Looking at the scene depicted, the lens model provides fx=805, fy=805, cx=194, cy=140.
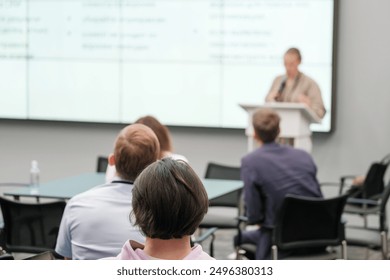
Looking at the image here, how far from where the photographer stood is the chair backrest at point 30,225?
468 cm

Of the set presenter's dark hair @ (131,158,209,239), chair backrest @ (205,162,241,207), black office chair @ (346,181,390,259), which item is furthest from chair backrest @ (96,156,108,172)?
presenter's dark hair @ (131,158,209,239)

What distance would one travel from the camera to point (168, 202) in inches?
79.9

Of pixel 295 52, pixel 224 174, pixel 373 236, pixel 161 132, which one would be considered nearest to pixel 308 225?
pixel 373 236

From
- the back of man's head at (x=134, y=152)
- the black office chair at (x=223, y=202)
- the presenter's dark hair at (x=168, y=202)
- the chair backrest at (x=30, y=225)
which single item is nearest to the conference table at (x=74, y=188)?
the black office chair at (x=223, y=202)

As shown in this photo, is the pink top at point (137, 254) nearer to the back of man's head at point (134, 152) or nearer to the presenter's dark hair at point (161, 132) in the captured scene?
the back of man's head at point (134, 152)

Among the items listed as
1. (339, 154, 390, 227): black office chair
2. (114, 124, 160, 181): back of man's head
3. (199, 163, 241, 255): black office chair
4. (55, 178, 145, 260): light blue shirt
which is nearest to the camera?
(55, 178, 145, 260): light blue shirt

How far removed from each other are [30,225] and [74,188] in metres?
0.95

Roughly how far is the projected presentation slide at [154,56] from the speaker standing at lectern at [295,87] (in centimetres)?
31

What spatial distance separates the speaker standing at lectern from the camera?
24.3 ft

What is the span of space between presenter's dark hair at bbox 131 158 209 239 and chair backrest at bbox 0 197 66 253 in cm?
268

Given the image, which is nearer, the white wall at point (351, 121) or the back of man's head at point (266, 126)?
the back of man's head at point (266, 126)

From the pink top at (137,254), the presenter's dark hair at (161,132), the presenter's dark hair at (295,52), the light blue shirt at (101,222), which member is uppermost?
the presenter's dark hair at (295,52)

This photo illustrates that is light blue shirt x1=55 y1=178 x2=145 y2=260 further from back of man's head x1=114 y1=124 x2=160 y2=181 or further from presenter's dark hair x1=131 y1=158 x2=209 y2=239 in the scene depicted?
presenter's dark hair x1=131 y1=158 x2=209 y2=239

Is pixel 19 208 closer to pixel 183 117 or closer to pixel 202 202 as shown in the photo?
pixel 202 202
